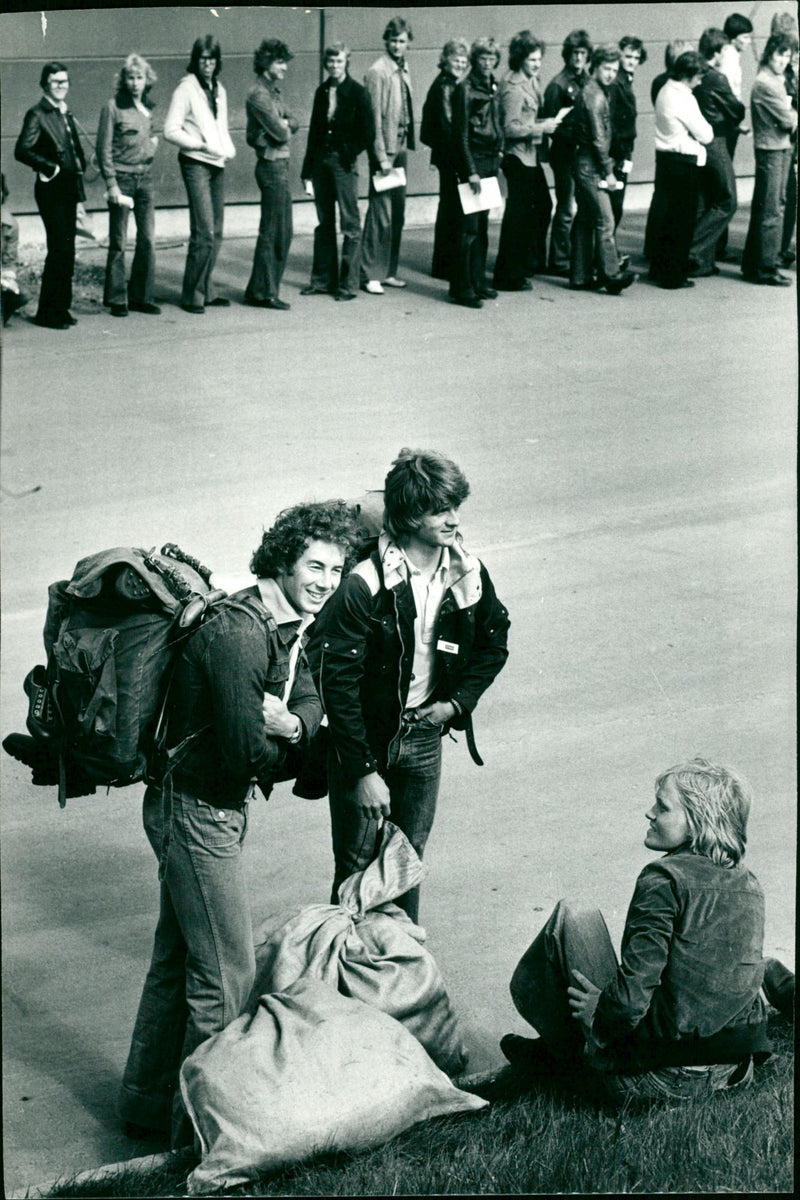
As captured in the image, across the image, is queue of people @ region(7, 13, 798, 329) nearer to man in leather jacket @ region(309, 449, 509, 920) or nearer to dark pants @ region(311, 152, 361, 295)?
dark pants @ region(311, 152, 361, 295)

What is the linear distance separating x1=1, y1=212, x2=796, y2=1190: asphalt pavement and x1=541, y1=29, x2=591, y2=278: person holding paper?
0.59 meters

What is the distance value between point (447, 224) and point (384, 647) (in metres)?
8.63

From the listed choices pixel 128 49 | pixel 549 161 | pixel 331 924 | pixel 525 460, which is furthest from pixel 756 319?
pixel 331 924

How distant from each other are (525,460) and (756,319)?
13.6 feet

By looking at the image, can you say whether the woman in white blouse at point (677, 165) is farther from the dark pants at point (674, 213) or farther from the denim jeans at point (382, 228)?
the denim jeans at point (382, 228)

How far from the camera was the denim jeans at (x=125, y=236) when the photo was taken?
1169 cm

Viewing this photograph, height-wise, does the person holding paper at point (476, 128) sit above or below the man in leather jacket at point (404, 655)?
above

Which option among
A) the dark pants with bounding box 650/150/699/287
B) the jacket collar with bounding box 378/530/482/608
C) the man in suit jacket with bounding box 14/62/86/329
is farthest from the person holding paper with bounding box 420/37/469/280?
the jacket collar with bounding box 378/530/482/608

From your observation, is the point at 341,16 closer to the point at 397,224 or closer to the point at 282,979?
the point at 397,224

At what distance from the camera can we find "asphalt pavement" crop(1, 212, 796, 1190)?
554 centimetres

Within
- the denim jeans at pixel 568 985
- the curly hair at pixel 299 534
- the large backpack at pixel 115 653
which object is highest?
the curly hair at pixel 299 534

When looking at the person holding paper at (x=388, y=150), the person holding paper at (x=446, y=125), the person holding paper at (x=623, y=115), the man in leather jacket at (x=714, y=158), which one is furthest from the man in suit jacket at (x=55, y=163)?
the man in leather jacket at (x=714, y=158)

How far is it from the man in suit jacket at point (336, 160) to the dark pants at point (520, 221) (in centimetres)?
132

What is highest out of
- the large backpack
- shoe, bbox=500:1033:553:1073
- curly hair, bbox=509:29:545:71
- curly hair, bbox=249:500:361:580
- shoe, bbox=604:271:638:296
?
curly hair, bbox=509:29:545:71
